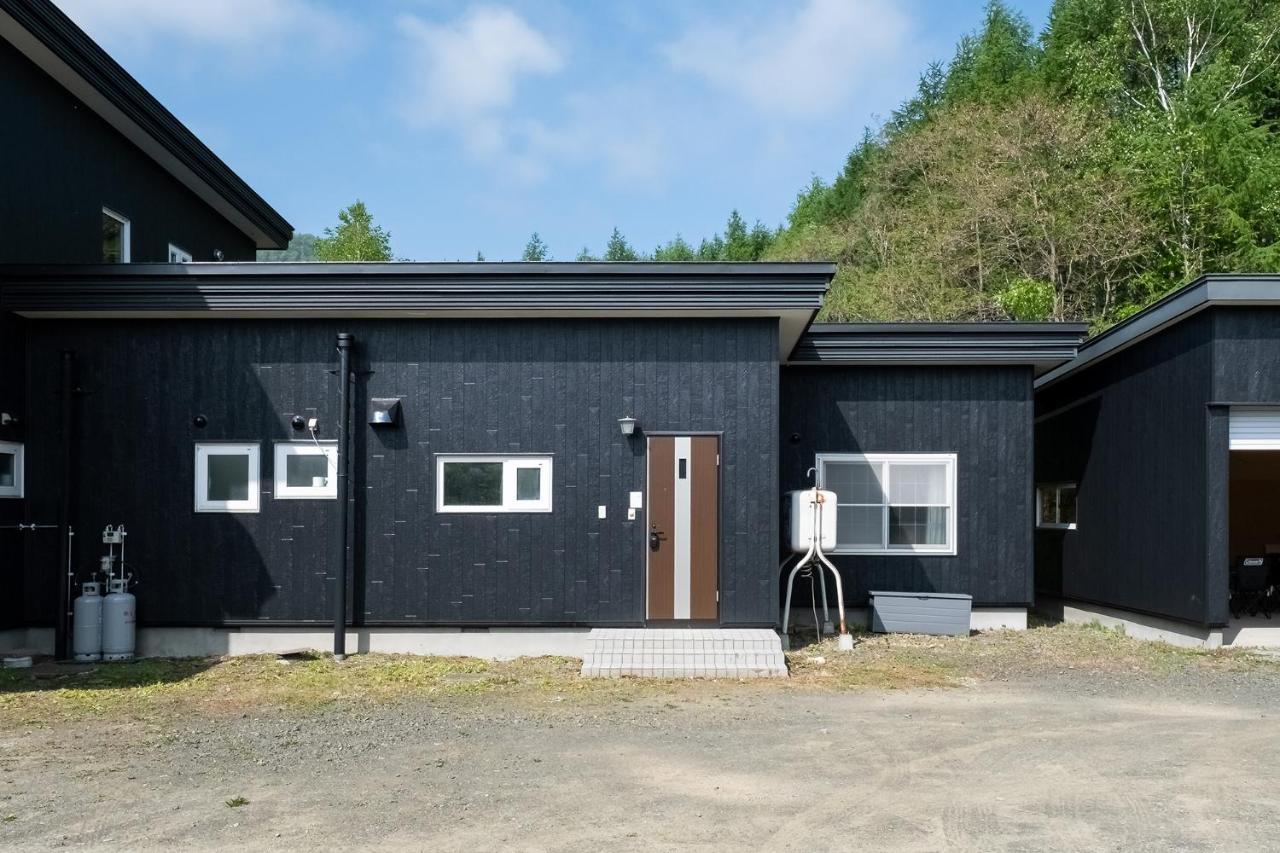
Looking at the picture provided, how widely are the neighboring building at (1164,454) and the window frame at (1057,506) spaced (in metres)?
0.04

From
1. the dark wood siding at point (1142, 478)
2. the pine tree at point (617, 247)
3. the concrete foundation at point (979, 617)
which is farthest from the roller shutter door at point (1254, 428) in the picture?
the pine tree at point (617, 247)

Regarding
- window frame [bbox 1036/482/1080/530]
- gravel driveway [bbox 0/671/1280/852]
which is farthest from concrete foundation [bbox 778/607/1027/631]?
gravel driveway [bbox 0/671/1280/852]

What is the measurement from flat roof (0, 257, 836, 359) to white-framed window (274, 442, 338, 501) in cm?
139

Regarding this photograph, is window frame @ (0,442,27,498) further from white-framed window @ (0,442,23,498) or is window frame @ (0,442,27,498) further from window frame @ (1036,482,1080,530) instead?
window frame @ (1036,482,1080,530)

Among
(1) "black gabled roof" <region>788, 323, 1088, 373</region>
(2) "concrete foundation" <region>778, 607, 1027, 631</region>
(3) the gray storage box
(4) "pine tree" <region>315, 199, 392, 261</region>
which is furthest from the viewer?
(4) "pine tree" <region>315, 199, 392, 261</region>

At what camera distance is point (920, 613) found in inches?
494

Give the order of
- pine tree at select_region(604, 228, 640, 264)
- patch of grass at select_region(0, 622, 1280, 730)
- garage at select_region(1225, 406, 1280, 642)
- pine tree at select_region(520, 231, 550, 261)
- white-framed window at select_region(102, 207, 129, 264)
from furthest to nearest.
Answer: pine tree at select_region(520, 231, 550, 261)
pine tree at select_region(604, 228, 640, 264)
white-framed window at select_region(102, 207, 129, 264)
garage at select_region(1225, 406, 1280, 642)
patch of grass at select_region(0, 622, 1280, 730)

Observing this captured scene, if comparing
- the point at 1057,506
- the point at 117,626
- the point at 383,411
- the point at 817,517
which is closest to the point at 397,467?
the point at 383,411

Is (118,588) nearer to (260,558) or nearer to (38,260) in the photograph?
(260,558)

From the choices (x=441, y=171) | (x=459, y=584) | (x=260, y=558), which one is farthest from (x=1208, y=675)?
(x=441, y=171)

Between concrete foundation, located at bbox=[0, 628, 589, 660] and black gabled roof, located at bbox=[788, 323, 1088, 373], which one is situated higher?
black gabled roof, located at bbox=[788, 323, 1088, 373]

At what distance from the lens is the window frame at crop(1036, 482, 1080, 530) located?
559 inches

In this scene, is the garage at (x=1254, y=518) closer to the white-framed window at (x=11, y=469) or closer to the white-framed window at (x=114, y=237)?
the white-framed window at (x=11, y=469)

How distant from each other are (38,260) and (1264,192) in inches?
912
